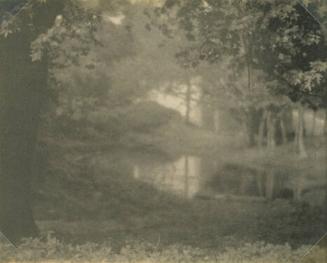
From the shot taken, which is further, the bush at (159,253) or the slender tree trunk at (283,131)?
the bush at (159,253)

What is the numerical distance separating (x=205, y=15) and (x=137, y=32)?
0.44m

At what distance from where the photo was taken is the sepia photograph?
13.7 feet

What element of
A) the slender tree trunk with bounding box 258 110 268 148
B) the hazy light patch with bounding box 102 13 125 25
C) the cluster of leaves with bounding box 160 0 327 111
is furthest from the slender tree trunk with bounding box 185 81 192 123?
the hazy light patch with bounding box 102 13 125 25

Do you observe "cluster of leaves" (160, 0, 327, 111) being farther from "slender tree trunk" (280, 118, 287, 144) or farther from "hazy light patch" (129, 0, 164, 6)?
"slender tree trunk" (280, 118, 287, 144)

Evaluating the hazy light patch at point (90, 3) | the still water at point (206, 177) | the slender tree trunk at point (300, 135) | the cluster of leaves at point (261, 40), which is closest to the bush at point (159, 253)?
the still water at point (206, 177)

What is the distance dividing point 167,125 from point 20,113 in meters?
0.97

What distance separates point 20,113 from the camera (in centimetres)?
434

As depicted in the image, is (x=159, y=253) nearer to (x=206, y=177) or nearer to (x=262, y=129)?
(x=206, y=177)

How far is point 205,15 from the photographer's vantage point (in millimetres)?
4172

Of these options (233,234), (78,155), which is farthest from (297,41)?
(78,155)

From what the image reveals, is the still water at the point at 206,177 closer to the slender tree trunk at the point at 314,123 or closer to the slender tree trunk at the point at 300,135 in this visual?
the slender tree trunk at the point at 300,135

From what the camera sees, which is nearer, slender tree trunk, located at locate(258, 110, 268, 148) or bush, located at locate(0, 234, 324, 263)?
slender tree trunk, located at locate(258, 110, 268, 148)

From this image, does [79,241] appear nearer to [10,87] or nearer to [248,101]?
[10,87]

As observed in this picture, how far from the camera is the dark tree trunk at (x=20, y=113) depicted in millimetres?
4293
